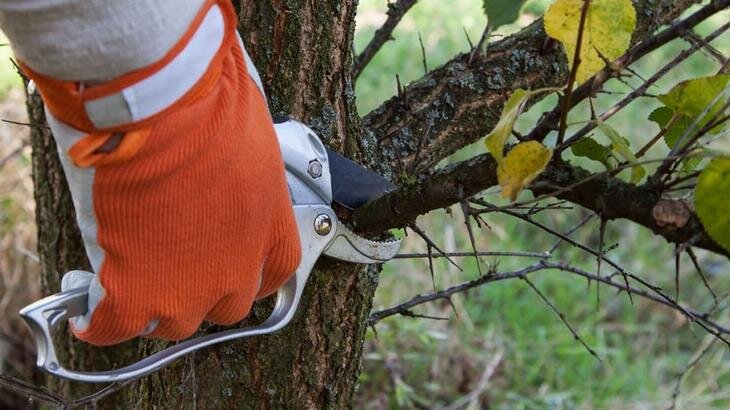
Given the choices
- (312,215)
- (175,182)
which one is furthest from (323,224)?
(175,182)

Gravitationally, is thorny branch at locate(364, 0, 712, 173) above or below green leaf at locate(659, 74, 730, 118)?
above

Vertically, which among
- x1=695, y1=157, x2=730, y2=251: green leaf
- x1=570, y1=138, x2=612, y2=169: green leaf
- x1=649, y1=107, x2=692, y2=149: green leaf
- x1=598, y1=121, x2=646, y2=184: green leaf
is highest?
x1=649, y1=107, x2=692, y2=149: green leaf

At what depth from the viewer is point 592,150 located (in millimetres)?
756

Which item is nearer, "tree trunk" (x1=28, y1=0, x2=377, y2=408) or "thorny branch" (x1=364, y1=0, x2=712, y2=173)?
"tree trunk" (x1=28, y1=0, x2=377, y2=408)

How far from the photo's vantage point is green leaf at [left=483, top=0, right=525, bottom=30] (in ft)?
1.90

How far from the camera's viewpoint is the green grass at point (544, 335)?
105 inches

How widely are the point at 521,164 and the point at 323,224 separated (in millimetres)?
359

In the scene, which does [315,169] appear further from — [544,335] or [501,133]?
[544,335]

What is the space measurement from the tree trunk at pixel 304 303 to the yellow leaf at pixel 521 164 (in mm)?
421

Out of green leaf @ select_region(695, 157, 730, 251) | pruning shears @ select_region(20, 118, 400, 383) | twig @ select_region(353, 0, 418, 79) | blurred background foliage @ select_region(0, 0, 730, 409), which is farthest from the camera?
blurred background foliage @ select_region(0, 0, 730, 409)

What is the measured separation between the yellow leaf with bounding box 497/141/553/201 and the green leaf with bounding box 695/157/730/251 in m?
0.11

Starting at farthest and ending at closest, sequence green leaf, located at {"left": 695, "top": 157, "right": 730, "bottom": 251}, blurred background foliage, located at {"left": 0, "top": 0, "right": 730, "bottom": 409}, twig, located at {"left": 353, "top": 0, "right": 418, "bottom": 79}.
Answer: blurred background foliage, located at {"left": 0, "top": 0, "right": 730, "bottom": 409} < twig, located at {"left": 353, "top": 0, "right": 418, "bottom": 79} < green leaf, located at {"left": 695, "top": 157, "right": 730, "bottom": 251}

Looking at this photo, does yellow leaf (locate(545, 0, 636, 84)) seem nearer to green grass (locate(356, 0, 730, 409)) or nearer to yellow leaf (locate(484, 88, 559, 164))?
yellow leaf (locate(484, 88, 559, 164))

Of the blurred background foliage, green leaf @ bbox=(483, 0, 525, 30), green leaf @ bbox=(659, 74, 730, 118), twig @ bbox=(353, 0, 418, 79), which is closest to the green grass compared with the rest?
the blurred background foliage
